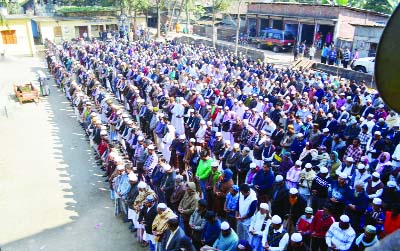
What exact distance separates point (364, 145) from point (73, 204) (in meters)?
7.45

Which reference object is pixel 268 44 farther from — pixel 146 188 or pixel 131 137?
pixel 146 188

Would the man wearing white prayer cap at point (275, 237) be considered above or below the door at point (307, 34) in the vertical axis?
below

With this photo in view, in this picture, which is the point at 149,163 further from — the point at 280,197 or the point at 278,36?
the point at 278,36

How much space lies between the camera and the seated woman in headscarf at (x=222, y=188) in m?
7.38

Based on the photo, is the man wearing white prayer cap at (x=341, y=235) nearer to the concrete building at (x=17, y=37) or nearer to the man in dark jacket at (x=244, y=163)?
the man in dark jacket at (x=244, y=163)

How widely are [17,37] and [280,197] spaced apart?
1140 inches

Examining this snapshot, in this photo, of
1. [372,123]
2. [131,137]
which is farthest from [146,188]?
[372,123]

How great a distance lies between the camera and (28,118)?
15.4m

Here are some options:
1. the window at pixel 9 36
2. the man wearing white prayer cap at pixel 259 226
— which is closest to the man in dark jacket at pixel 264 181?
the man wearing white prayer cap at pixel 259 226

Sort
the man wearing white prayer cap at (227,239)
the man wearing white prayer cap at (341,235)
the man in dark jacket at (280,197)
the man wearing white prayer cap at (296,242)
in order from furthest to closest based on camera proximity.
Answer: the man in dark jacket at (280,197) → the man wearing white prayer cap at (227,239) → the man wearing white prayer cap at (341,235) → the man wearing white prayer cap at (296,242)

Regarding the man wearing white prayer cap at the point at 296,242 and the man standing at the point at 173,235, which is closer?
the man wearing white prayer cap at the point at 296,242

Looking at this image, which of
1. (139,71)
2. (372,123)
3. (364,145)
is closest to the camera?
(364,145)

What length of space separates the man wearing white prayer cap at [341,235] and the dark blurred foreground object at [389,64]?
15.2 ft

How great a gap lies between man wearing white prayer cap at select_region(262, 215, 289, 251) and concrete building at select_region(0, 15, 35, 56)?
2891 cm
